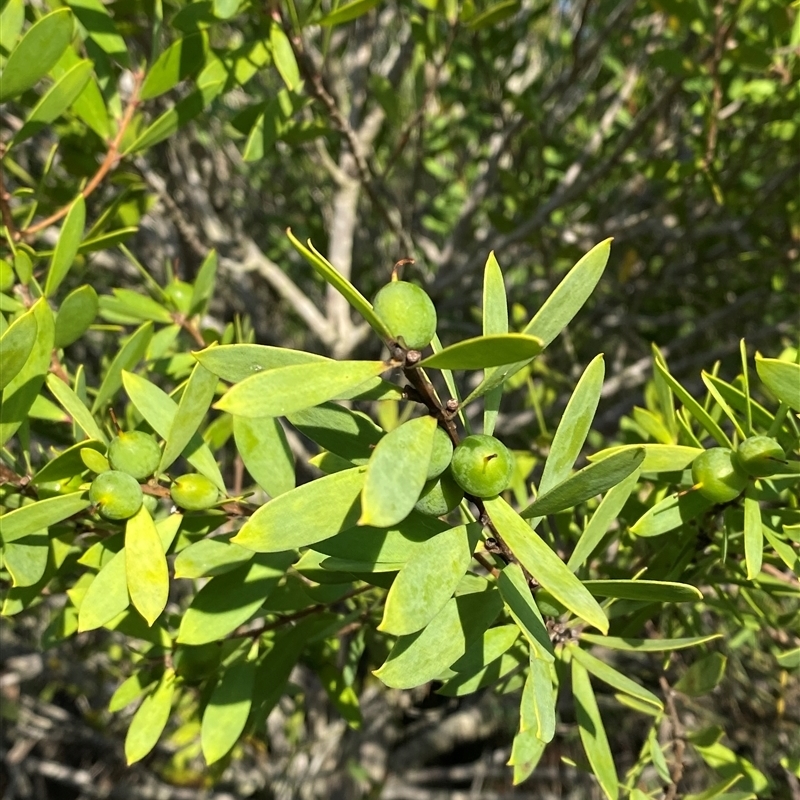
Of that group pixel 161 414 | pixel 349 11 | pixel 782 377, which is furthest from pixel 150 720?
pixel 349 11

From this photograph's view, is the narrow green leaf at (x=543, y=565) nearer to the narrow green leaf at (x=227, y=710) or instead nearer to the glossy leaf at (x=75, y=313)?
the narrow green leaf at (x=227, y=710)

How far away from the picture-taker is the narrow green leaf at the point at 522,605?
45 centimetres

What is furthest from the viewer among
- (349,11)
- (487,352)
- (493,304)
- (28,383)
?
(349,11)

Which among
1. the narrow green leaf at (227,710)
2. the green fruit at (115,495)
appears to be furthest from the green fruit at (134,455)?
the narrow green leaf at (227,710)

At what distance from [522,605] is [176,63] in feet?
2.48

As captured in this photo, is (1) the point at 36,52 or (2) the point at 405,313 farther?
(1) the point at 36,52

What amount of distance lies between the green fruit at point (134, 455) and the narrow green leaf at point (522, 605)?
303 millimetres

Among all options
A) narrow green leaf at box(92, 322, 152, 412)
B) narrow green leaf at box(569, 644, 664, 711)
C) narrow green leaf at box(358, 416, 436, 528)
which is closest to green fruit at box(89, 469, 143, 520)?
narrow green leaf at box(92, 322, 152, 412)

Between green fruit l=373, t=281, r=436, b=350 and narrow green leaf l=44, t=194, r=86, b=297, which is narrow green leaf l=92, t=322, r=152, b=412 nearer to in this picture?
narrow green leaf l=44, t=194, r=86, b=297

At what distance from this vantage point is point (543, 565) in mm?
414

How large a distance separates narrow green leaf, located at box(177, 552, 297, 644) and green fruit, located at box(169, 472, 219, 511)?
7 cm

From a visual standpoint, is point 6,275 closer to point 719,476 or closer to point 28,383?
point 28,383

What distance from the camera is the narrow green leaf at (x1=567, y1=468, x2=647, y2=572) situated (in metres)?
0.52

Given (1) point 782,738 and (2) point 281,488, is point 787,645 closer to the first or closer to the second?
(1) point 782,738
